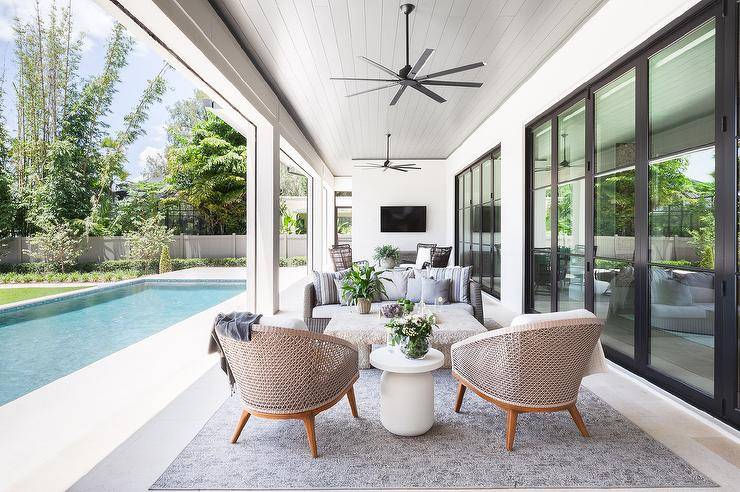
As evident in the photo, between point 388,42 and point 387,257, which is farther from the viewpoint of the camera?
point 387,257

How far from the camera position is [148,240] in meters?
12.0

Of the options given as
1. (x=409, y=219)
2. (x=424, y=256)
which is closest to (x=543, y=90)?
(x=424, y=256)

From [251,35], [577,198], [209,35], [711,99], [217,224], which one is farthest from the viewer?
[217,224]

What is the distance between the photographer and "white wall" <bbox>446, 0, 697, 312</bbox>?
2.97 metres

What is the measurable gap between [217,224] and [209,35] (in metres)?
12.8

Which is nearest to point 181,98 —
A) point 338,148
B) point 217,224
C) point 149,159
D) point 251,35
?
point 149,159

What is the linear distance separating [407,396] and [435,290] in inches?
87.9

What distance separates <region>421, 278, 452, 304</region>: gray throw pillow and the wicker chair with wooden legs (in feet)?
7.57

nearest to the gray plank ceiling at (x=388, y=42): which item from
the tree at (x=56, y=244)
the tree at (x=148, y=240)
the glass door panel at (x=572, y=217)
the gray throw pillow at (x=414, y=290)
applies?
the glass door panel at (x=572, y=217)

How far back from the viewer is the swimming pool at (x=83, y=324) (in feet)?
14.1

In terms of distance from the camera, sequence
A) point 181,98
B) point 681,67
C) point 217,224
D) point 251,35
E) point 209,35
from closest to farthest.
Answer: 1. point 681,67
2. point 209,35
3. point 251,35
4. point 217,224
5. point 181,98

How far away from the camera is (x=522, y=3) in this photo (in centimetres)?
323

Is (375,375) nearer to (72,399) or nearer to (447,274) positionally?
(447,274)

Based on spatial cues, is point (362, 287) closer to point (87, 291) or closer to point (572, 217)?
point (572, 217)
